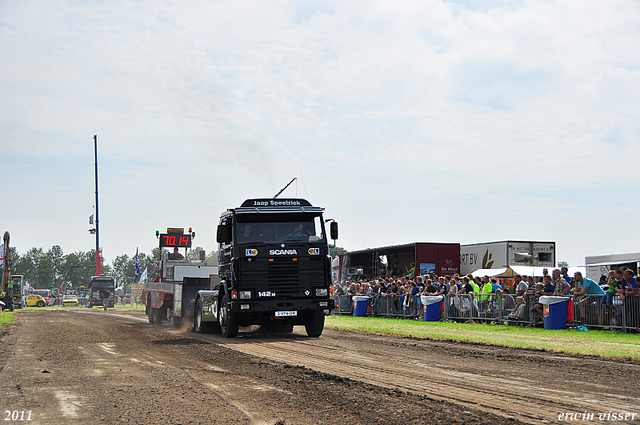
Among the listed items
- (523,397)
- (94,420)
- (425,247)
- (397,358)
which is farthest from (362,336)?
(425,247)

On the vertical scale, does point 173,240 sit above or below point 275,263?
above

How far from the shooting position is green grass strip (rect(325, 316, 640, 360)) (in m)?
12.5

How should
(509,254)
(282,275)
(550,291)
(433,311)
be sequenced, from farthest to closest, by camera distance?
(509,254), (433,311), (550,291), (282,275)

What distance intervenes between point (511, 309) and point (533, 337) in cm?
462

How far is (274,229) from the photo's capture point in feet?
52.4

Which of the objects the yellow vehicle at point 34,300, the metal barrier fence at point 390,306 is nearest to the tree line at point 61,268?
the yellow vehicle at point 34,300

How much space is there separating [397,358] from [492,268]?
20412 millimetres

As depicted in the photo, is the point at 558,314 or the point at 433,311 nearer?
the point at 558,314

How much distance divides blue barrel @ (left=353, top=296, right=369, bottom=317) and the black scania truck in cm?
1228

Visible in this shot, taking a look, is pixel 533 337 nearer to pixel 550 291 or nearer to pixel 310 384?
pixel 550 291

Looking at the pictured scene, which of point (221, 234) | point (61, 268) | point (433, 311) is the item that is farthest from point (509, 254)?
point (61, 268)

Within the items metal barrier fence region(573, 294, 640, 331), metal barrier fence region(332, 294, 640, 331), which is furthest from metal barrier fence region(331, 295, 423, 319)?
metal barrier fence region(573, 294, 640, 331)

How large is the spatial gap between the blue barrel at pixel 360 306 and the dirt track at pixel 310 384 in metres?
14.9

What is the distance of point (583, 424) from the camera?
232 inches
